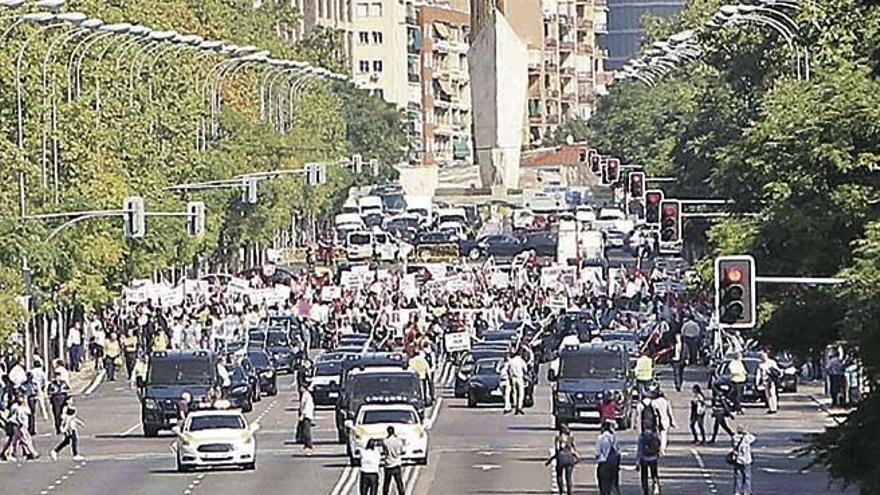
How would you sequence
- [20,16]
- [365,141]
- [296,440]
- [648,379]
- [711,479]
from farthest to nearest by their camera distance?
[365,141]
[20,16]
[648,379]
[296,440]
[711,479]

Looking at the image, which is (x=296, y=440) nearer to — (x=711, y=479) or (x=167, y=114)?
(x=711, y=479)

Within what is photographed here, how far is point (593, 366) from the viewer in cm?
6544

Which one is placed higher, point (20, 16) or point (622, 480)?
point (20, 16)

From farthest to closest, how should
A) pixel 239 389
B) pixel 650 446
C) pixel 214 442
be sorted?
pixel 239 389, pixel 214 442, pixel 650 446

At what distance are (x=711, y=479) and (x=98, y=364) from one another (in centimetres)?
3948

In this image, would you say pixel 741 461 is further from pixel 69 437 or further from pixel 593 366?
pixel 69 437

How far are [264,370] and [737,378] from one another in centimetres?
1564

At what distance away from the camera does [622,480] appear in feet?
177

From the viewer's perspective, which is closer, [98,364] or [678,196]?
[98,364]

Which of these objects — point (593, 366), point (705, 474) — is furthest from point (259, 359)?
point (705, 474)

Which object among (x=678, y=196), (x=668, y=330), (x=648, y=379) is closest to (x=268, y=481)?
(x=648, y=379)

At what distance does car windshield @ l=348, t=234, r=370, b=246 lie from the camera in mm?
138500

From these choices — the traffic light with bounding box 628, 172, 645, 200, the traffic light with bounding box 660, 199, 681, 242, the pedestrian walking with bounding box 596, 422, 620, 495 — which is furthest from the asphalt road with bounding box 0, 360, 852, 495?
the traffic light with bounding box 628, 172, 645, 200

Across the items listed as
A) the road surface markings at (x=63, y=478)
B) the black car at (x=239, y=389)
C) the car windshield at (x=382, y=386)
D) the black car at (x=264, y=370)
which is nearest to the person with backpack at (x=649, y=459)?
the road surface markings at (x=63, y=478)
